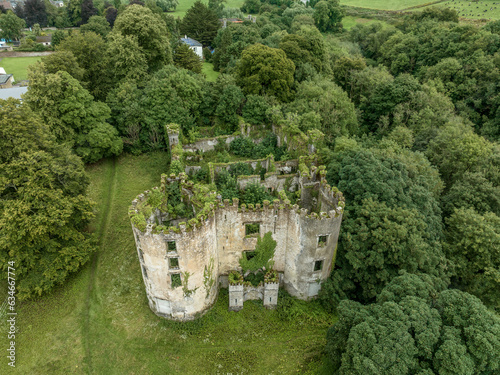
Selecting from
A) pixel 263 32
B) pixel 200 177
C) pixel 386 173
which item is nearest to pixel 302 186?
pixel 386 173

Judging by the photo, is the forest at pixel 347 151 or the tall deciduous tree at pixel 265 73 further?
the tall deciduous tree at pixel 265 73

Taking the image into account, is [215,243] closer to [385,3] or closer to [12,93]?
[12,93]

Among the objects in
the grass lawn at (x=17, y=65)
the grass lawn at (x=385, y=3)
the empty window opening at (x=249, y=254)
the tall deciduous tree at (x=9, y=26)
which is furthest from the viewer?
the grass lawn at (x=385, y=3)

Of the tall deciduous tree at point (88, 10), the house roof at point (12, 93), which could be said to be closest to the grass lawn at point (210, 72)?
the house roof at point (12, 93)

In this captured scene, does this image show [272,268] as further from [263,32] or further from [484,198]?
[263,32]

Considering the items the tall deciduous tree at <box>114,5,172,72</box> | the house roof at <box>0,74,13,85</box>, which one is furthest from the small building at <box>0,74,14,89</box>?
the tall deciduous tree at <box>114,5,172,72</box>

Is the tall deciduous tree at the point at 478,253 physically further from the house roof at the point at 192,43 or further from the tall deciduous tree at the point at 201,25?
the tall deciduous tree at the point at 201,25

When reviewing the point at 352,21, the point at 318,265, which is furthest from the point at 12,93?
the point at 352,21
